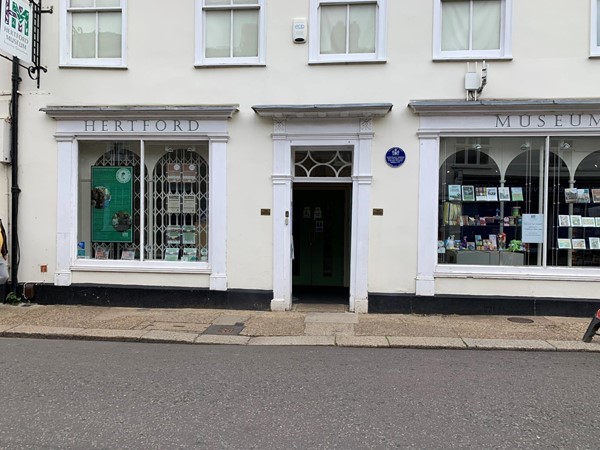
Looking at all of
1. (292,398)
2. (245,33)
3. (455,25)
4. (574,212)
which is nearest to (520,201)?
(574,212)

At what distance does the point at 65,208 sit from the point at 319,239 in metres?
5.13

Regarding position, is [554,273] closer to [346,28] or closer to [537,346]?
[537,346]

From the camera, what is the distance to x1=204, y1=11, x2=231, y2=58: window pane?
812 centimetres

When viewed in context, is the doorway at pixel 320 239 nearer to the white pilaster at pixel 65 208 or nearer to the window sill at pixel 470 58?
the window sill at pixel 470 58

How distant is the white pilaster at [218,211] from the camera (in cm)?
805

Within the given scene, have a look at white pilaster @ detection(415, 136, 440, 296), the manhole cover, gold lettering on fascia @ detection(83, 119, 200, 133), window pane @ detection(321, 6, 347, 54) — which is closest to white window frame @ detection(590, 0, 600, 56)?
white pilaster @ detection(415, 136, 440, 296)

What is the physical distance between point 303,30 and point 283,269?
13.3 feet

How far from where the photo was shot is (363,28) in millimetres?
7945

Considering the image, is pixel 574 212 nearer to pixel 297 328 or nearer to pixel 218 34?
pixel 297 328

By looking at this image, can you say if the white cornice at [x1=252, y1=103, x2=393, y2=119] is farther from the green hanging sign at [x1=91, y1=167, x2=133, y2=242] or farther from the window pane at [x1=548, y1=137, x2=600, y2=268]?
the window pane at [x1=548, y1=137, x2=600, y2=268]

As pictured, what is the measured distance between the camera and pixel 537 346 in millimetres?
5969

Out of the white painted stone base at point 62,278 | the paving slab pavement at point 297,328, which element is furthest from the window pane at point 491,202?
the white painted stone base at point 62,278

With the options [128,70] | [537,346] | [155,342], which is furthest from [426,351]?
[128,70]

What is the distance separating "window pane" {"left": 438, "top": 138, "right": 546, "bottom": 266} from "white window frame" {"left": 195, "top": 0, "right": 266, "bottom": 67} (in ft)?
11.6
